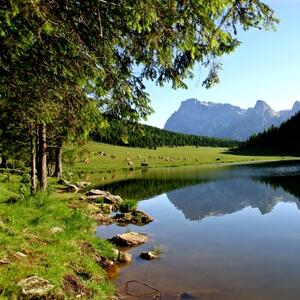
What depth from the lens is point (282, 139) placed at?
541ft

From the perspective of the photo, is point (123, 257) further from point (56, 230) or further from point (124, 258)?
point (56, 230)

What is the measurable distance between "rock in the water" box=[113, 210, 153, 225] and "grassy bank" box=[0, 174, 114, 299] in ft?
21.7

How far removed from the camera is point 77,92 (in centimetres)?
1138

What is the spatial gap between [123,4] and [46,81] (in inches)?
147

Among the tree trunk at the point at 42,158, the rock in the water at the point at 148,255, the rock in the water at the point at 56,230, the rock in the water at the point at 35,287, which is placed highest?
the tree trunk at the point at 42,158

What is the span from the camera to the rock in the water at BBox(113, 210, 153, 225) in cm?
2560

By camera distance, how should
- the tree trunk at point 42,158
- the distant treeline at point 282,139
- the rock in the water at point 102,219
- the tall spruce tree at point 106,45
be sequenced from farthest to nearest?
the distant treeline at point 282,139, the tree trunk at point 42,158, the rock in the water at point 102,219, the tall spruce tree at point 106,45

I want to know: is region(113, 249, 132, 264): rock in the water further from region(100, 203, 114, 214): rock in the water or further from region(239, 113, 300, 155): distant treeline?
region(239, 113, 300, 155): distant treeline

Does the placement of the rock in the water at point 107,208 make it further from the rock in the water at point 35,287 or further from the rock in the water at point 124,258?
the rock in the water at point 35,287

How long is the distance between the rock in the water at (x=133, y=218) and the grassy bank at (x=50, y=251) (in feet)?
21.7

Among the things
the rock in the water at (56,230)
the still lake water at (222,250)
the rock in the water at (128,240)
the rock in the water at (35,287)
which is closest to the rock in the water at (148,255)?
the still lake water at (222,250)

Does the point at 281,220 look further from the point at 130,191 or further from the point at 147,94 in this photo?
the point at 130,191

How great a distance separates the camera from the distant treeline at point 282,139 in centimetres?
15912

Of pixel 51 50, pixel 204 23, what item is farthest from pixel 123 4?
pixel 51 50
